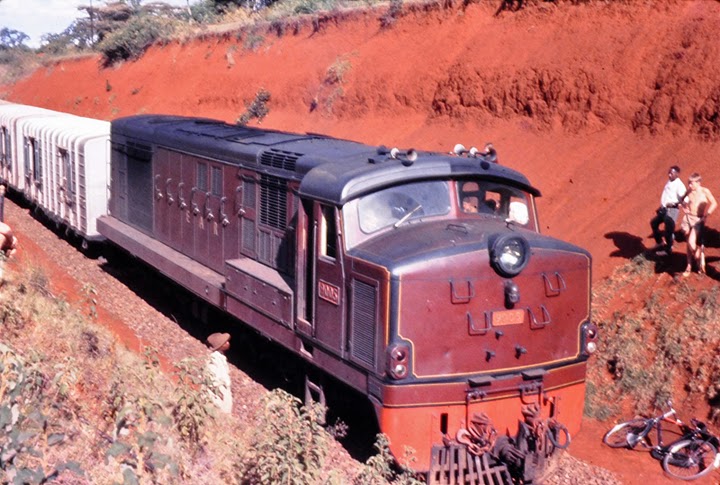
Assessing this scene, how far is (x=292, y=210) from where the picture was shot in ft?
31.5

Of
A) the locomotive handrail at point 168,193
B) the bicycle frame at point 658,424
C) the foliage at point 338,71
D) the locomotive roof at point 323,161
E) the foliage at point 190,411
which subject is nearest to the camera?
the foliage at point 190,411

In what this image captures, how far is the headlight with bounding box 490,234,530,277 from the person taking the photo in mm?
7504

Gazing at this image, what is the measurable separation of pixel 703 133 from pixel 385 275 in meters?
10.6

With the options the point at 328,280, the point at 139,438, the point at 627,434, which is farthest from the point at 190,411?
the point at 627,434

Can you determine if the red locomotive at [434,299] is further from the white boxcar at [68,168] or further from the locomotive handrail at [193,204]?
the white boxcar at [68,168]

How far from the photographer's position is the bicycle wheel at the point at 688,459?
8742mm

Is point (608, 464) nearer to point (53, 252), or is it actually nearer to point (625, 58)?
point (625, 58)

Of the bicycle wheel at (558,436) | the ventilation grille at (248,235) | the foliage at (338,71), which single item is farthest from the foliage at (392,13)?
the bicycle wheel at (558,436)

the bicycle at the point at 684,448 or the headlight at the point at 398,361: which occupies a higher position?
the headlight at the point at 398,361

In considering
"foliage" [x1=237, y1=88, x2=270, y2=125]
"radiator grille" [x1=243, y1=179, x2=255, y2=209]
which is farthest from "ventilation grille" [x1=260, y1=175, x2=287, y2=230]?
"foliage" [x1=237, y1=88, x2=270, y2=125]

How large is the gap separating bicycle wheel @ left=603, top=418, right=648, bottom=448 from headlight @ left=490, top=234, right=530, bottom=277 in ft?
9.36

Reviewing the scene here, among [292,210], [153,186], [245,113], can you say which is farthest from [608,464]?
[245,113]

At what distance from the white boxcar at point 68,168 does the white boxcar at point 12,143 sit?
49 centimetres

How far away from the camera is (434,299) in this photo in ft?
24.5
